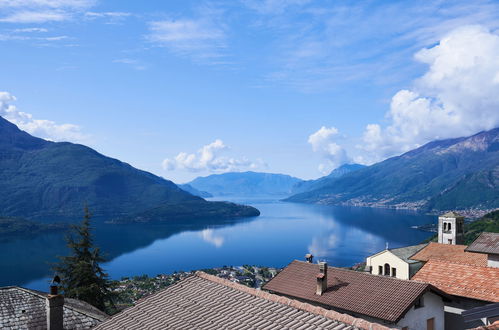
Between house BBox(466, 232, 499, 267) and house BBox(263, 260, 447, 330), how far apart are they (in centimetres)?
1251

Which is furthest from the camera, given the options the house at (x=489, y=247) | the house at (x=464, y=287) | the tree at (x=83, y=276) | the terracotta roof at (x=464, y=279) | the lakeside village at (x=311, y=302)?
the tree at (x=83, y=276)

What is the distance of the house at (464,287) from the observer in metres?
22.6

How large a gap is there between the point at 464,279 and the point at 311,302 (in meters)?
9.02

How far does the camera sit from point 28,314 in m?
18.7

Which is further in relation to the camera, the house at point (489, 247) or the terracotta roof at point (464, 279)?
the house at point (489, 247)

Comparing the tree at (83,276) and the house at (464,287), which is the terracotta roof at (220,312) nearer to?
the house at (464,287)

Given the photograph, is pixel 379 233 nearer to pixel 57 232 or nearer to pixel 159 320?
pixel 57 232

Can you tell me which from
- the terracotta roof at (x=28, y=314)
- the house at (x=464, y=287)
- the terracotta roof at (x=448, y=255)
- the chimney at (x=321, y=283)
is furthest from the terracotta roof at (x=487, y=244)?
the terracotta roof at (x=28, y=314)

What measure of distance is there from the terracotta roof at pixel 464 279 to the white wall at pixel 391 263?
381 inches

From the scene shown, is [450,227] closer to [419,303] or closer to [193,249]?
[419,303]

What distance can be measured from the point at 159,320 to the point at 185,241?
170 metres

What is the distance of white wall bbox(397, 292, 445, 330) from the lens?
66.2 feet

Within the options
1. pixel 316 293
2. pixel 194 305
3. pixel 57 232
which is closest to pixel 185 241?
pixel 57 232

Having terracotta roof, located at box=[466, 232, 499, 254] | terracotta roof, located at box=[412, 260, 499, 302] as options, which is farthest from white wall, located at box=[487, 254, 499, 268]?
terracotta roof, located at box=[412, 260, 499, 302]
